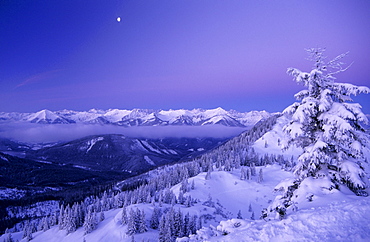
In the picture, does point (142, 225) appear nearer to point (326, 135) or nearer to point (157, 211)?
point (157, 211)

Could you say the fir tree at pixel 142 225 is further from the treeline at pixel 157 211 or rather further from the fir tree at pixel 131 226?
the fir tree at pixel 131 226

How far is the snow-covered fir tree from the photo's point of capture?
464 inches

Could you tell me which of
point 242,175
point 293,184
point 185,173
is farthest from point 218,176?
point 293,184

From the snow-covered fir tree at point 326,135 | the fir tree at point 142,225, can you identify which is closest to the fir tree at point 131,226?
the fir tree at point 142,225

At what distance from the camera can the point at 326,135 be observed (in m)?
12.0

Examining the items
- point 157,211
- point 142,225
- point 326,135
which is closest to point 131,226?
point 142,225

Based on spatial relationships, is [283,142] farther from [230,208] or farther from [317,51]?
[230,208]

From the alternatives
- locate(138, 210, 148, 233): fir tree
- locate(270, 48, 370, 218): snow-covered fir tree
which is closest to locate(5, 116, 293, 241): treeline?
locate(138, 210, 148, 233): fir tree

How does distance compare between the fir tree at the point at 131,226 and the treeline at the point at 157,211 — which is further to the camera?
the fir tree at the point at 131,226

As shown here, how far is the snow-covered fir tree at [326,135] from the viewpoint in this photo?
11.8 meters

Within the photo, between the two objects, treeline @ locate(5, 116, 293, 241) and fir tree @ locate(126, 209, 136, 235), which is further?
fir tree @ locate(126, 209, 136, 235)

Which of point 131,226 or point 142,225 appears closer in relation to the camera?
point 131,226

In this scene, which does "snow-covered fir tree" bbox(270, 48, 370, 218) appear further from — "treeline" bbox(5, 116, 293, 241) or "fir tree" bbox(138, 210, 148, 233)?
"fir tree" bbox(138, 210, 148, 233)

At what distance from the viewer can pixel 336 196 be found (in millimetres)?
11734
